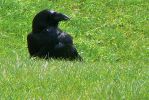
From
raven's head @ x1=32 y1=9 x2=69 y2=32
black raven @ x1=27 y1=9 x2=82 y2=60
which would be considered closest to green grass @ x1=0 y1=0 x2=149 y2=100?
black raven @ x1=27 y1=9 x2=82 y2=60

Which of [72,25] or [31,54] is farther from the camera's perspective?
[72,25]

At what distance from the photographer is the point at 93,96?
593cm

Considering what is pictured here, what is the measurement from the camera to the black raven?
42.5 ft

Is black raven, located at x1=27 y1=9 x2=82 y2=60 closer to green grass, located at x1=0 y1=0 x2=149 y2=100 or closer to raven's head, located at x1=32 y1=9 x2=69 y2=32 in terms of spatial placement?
raven's head, located at x1=32 y1=9 x2=69 y2=32

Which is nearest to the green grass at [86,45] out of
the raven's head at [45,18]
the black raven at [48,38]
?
the black raven at [48,38]

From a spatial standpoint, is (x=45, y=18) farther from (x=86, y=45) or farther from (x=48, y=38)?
(x=86, y=45)

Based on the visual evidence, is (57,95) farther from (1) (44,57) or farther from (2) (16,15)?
(2) (16,15)

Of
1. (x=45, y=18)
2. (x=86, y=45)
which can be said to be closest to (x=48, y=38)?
(x=45, y=18)

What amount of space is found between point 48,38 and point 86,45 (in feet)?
26.6

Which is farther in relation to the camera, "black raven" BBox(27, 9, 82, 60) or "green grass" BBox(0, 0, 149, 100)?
"black raven" BBox(27, 9, 82, 60)

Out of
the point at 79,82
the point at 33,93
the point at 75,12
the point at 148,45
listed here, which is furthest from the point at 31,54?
the point at 75,12

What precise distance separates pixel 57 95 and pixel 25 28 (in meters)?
16.4

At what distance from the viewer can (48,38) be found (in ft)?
42.6

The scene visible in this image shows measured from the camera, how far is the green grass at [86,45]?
6.77 meters
